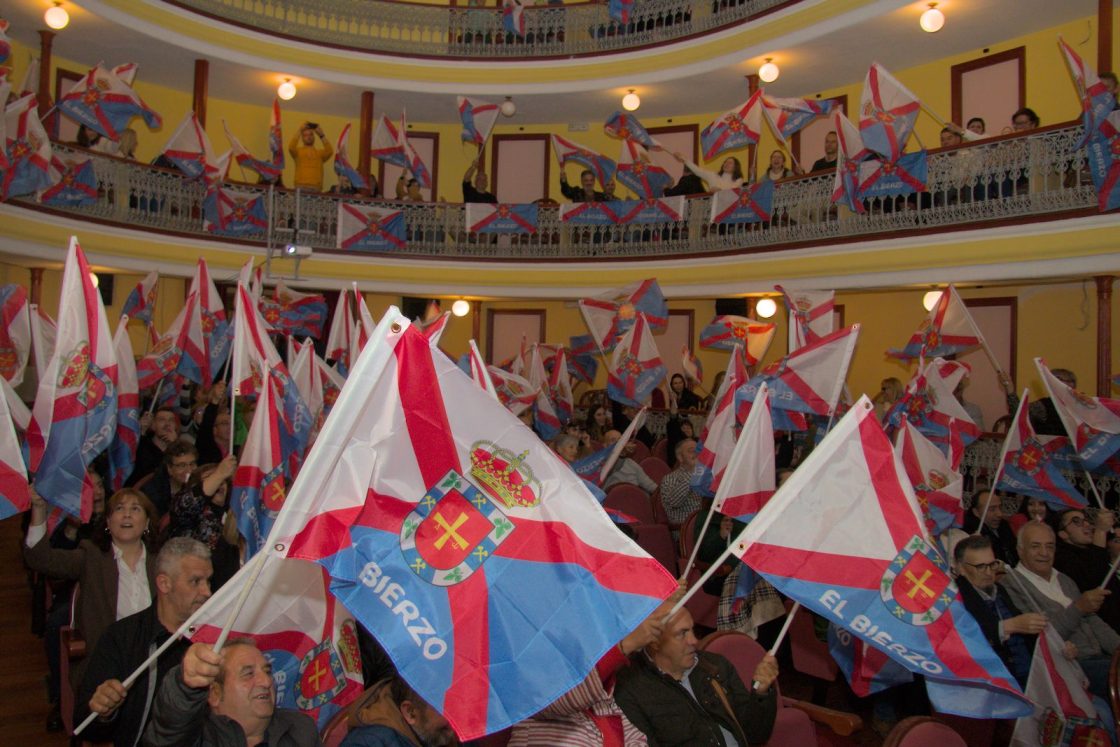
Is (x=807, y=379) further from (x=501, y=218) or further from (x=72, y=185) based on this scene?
(x=72, y=185)

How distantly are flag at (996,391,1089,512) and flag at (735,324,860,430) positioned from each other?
5.16ft

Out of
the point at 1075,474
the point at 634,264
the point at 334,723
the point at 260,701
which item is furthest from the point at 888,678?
the point at 634,264

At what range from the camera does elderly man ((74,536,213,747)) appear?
379 cm

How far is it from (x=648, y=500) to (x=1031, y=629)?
14.8ft

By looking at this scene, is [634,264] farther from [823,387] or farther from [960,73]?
[823,387]

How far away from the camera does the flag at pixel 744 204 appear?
51.1ft

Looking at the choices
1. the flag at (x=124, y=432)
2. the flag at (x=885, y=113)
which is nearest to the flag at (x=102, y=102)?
the flag at (x=124, y=432)

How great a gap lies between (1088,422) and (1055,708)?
391cm

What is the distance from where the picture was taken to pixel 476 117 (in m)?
17.5

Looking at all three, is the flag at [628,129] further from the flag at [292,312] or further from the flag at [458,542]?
the flag at [458,542]

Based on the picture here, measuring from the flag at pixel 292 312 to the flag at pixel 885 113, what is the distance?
873cm

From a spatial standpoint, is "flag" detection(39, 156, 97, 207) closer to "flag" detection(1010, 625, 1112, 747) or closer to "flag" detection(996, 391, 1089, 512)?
"flag" detection(996, 391, 1089, 512)

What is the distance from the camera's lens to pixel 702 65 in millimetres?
17703

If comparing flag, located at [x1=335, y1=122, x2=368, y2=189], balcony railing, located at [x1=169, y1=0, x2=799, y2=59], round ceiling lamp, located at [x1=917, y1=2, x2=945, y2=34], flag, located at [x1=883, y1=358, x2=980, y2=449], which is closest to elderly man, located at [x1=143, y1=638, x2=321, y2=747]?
flag, located at [x1=883, y1=358, x2=980, y2=449]
